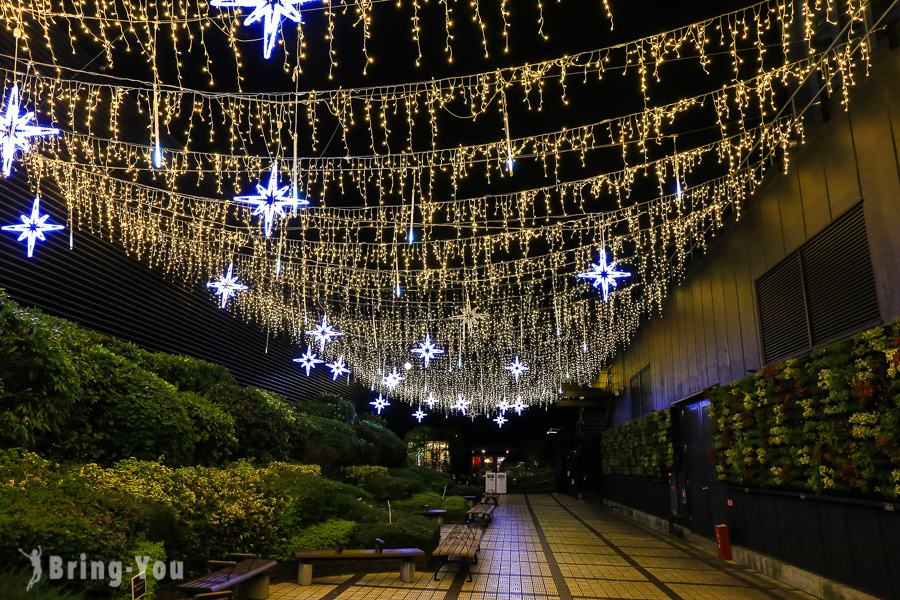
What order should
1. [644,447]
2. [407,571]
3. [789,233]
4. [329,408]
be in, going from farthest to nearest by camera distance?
1. [329,408]
2. [644,447]
3. [789,233]
4. [407,571]

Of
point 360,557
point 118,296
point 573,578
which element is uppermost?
point 118,296

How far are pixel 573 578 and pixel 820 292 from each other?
4893mm

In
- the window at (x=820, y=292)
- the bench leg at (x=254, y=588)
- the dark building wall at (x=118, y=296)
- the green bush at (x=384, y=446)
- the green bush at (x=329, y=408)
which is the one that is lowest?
the bench leg at (x=254, y=588)

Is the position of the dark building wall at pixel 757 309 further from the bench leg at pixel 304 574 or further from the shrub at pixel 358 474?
the shrub at pixel 358 474

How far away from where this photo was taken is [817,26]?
6828 millimetres

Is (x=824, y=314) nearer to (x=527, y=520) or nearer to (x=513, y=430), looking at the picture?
(x=527, y=520)

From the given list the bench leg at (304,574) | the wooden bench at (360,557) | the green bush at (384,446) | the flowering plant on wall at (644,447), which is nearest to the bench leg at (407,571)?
the wooden bench at (360,557)

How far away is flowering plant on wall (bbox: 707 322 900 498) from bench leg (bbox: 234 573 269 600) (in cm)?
613

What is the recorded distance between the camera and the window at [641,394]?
58.5 feet

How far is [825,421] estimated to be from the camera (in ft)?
22.7

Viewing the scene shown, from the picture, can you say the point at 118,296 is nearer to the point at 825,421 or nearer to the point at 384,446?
the point at 384,446

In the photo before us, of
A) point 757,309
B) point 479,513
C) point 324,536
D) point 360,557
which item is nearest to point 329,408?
point 479,513

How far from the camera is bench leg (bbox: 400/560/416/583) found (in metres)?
7.61

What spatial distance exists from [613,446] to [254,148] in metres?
16.5
